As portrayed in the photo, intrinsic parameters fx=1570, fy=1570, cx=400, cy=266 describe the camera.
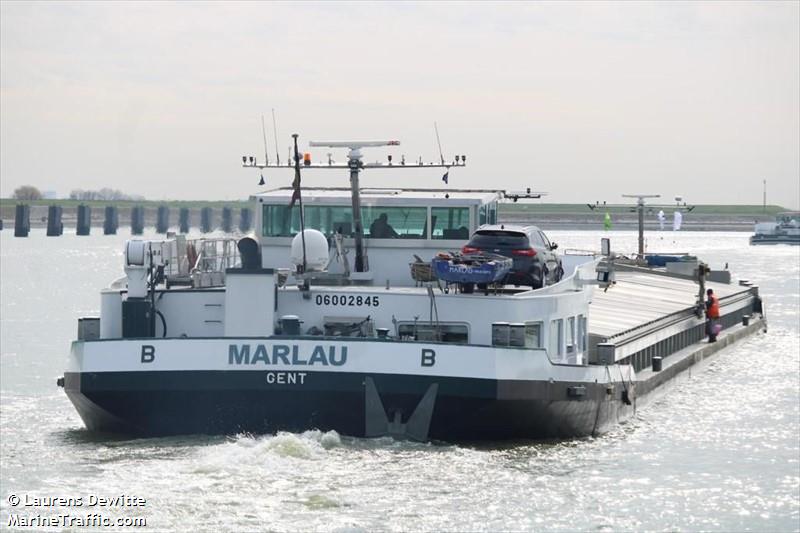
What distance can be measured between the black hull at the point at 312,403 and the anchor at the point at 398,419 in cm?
2

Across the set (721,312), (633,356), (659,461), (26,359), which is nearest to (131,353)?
(659,461)

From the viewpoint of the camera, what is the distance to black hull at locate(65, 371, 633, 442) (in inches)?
1108

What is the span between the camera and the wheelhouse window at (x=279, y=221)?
34406mm

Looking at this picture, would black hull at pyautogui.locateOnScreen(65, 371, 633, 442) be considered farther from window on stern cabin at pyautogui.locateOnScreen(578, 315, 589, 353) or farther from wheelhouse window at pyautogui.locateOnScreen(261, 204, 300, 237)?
wheelhouse window at pyautogui.locateOnScreen(261, 204, 300, 237)

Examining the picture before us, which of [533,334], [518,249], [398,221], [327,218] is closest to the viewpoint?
[533,334]

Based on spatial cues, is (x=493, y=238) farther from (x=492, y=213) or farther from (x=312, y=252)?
(x=492, y=213)

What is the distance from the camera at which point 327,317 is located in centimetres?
3006

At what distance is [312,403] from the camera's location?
2828cm

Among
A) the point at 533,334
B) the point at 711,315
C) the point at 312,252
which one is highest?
the point at 312,252

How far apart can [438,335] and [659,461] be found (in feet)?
17.9

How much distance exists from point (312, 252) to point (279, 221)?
3135 millimetres

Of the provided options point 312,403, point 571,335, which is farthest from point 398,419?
point 571,335

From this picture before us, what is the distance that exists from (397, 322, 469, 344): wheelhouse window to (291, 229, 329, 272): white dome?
2699 millimetres

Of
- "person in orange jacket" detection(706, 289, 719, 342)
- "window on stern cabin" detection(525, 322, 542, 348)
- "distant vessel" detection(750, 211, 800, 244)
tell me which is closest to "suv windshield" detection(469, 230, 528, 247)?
"window on stern cabin" detection(525, 322, 542, 348)
